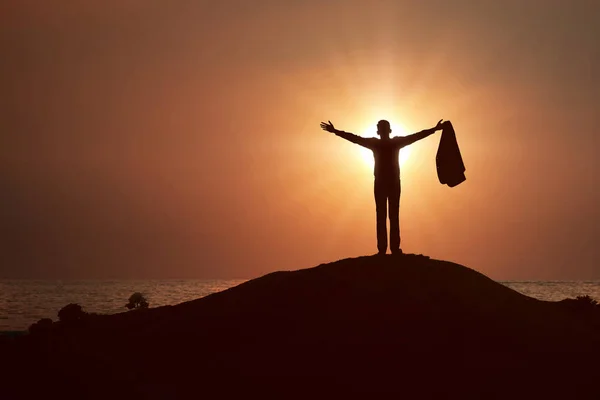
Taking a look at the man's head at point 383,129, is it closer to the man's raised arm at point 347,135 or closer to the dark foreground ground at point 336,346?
the man's raised arm at point 347,135

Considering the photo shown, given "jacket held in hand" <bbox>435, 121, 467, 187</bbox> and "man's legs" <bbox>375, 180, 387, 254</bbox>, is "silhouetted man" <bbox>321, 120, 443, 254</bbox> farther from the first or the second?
"jacket held in hand" <bbox>435, 121, 467, 187</bbox>

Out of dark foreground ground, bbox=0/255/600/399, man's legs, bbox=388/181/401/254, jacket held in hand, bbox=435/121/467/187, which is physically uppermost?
jacket held in hand, bbox=435/121/467/187

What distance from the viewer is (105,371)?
1845cm

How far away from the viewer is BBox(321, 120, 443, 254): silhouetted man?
825 inches

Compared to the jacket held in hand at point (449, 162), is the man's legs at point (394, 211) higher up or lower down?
lower down

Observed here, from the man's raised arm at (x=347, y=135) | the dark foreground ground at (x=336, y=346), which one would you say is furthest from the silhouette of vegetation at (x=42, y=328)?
the man's raised arm at (x=347, y=135)

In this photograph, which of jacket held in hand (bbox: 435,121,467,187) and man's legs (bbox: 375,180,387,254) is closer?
man's legs (bbox: 375,180,387,254)

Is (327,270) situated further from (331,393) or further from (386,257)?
(331,393)

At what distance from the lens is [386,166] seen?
2094cm

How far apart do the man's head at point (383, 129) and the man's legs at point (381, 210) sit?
4.20 ft

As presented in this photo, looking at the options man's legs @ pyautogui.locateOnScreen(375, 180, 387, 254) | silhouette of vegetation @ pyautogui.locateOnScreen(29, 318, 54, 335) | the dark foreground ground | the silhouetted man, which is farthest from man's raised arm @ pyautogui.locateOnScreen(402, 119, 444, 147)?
silhouette of vegetation @ pyautogui.locateOnScreen(29, 318, 54, 335)

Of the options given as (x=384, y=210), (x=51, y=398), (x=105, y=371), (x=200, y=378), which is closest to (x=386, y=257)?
(x=384, y=210)

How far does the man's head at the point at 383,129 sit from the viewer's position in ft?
69.1

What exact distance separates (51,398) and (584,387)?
1226 centimetres
